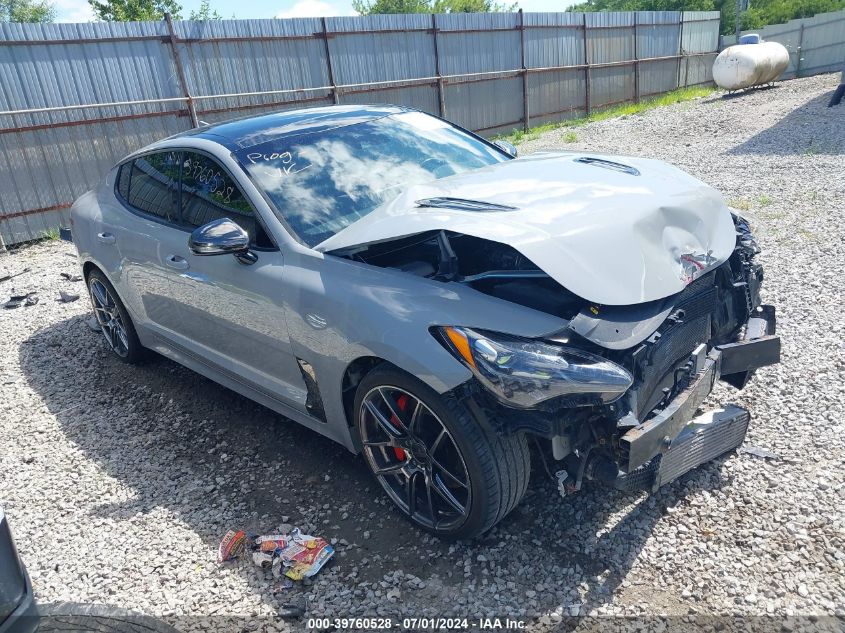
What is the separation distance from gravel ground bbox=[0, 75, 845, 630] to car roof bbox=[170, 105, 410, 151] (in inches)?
67.0

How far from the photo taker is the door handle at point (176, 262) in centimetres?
370

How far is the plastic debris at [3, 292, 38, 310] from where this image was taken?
666 cm

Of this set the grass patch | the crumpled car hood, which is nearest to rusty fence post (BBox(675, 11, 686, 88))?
the grass patch

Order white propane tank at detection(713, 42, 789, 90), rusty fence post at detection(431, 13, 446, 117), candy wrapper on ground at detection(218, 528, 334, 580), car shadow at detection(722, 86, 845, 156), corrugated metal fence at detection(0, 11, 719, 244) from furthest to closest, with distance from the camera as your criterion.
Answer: white propane tank at detection(713, 42, 789, 90)
rusty fence post at detection(431, 13, 446, 117)
car shadow at detection(722, 86, 845, 156)
corrugated metal fence at detection(0, 11, 719, 244)
candy wrapper on ground at detection(218, 528, 334, 580)

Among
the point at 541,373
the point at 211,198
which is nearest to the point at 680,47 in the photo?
the point at 211,198

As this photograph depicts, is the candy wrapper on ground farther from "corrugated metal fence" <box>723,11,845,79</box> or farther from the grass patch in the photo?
"corrugated metal fence" <box>723,11,845,79</box>

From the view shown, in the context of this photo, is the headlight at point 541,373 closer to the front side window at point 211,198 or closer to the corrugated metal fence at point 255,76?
the front side window at point 211,198

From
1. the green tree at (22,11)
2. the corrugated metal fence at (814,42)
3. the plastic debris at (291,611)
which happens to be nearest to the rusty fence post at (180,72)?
the plastic debris at (291,611)

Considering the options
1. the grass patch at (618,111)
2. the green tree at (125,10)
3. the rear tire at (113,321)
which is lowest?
the grass patch at (618,111)

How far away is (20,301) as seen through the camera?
6.75 m

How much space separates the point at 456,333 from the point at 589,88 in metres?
18.6

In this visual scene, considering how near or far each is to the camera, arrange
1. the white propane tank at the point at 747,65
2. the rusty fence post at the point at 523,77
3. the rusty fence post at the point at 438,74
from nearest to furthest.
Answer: the rusty fence post at the point at 438,74 < the rusty fence post at the point at 523,77 < the white propane tank at the point at 747,65

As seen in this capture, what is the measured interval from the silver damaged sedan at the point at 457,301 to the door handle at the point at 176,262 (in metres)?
0.01

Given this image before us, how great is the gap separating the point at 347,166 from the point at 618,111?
17705 mm
